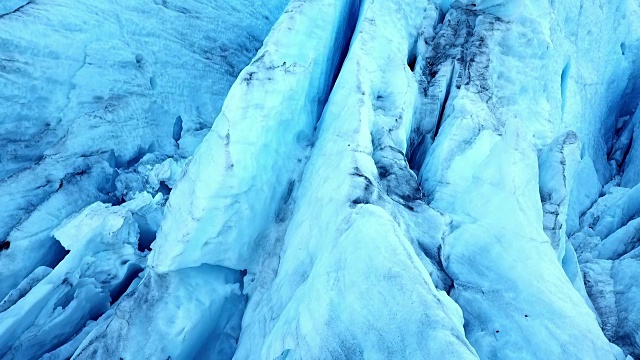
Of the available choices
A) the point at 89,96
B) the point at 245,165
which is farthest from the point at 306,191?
the point at 89,96

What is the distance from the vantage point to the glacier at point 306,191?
310cm

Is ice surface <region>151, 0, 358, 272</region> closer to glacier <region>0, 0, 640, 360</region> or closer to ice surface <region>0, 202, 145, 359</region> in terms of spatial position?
glacier <region>0, 0, 640, 360</region>

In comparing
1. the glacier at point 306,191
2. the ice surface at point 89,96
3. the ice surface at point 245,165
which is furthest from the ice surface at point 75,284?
the ice surface at point 245,165

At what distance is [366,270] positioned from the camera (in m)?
2.68

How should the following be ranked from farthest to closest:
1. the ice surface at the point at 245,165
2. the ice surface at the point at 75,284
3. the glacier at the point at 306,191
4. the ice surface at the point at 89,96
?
1. the ice surface at the point at 89,96
2. the ice surface at the point at 75,284
3. the ice surface at the point at 245,165
4. the glacier at the point at 306,191

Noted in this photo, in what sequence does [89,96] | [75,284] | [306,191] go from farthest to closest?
[89,96] → [75,284] → [306,191]

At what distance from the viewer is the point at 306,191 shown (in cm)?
416

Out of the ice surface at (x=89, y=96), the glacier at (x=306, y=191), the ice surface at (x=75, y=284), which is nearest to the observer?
the glacier at (x=306, y=191)

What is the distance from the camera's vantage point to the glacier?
3.10m

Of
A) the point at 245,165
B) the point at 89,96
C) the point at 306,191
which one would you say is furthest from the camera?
the point at 89,96

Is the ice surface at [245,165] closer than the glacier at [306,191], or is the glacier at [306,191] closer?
the glacier at [306,191]

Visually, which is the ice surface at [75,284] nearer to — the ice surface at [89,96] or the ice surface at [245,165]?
the ice surface at [89,96]

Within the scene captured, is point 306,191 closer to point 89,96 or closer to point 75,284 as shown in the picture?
point 75,284

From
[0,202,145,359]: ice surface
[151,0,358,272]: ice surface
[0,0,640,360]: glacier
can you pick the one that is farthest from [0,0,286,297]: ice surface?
[151,0,358,272]: ice surface
